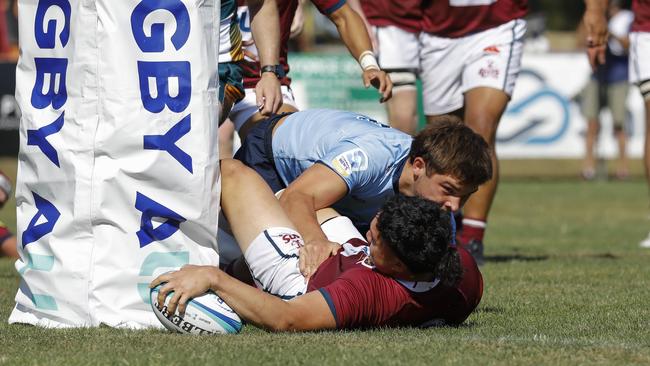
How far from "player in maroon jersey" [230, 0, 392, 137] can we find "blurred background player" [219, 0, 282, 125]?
102 mm

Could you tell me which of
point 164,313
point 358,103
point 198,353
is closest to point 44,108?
point 164,313

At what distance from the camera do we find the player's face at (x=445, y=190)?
4961 mm

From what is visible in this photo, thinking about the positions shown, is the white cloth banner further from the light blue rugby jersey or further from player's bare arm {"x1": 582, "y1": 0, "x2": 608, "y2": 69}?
player's bare arm {"x1": 582, "y1": 0, "x2": 608, "y2": 69}

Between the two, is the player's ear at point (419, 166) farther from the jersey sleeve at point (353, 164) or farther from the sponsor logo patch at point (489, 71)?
the sponsor logo patch at point (489, 71)

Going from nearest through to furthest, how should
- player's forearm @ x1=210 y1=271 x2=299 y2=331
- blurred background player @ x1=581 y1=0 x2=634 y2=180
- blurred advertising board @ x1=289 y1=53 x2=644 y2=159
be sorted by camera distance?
player's forearm @ x1=210 y1=271 x2=299 y2=331 < blurred background player @ x1=581 y1=0 x2=634 y2=180 < blurred advertising board @ x1=289 y1=53 x2=644 y2=159

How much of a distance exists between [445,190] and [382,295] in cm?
67

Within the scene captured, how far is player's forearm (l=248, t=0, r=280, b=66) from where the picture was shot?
593 cm

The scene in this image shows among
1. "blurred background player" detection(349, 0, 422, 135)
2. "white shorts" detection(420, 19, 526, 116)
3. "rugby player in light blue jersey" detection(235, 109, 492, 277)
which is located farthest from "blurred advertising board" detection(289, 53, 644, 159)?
"rugby player in light blue jersey" detection(235, 109, 492, 277)

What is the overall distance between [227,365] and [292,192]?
1.35 m

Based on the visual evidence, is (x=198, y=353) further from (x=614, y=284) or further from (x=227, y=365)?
(x=614, y=284)

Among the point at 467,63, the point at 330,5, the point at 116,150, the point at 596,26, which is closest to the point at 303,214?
the point at 116,150

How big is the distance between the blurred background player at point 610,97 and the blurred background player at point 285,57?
9.69 meters

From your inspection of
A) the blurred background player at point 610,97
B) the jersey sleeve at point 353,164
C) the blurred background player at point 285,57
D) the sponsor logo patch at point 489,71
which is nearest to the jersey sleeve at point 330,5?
the blurred background player at point 285,57

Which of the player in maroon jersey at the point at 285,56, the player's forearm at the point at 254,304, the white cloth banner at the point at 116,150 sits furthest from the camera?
the player in maroon jersey at the point at 285,56
